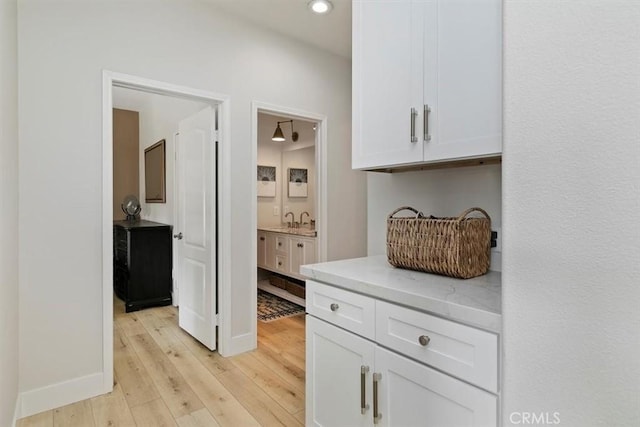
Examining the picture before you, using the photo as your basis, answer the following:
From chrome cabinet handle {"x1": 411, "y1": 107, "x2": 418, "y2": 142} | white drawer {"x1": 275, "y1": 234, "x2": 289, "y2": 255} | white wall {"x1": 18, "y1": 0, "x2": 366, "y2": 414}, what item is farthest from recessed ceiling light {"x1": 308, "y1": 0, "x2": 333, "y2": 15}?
white drawer {"x1": 275, "y1": 234, "x2": 289, "y2": 255}

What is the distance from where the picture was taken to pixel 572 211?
58 centimetres

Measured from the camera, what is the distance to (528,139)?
2.07 ft

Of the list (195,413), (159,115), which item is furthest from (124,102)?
(195,413)

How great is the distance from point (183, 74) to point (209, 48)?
0.31 meters

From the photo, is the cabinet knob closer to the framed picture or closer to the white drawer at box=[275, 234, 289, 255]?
the white drawer at box=[275, 234, 289, 255]

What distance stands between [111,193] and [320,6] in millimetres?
1993

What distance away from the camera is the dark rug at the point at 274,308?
3744 millimetres

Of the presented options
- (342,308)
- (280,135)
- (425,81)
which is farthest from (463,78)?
(280,135)

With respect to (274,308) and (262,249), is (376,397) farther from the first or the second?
(262,249)

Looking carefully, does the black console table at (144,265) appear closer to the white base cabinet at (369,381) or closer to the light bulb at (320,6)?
the light bulb at (320,6)

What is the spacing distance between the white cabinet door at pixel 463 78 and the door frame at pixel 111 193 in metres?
1.75

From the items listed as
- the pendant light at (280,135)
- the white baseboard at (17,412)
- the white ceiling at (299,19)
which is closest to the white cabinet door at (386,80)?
the white ceiling at (299,19)

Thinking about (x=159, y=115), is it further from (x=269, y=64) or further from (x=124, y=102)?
(x=269, y=64)

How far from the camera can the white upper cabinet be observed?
127 cm
